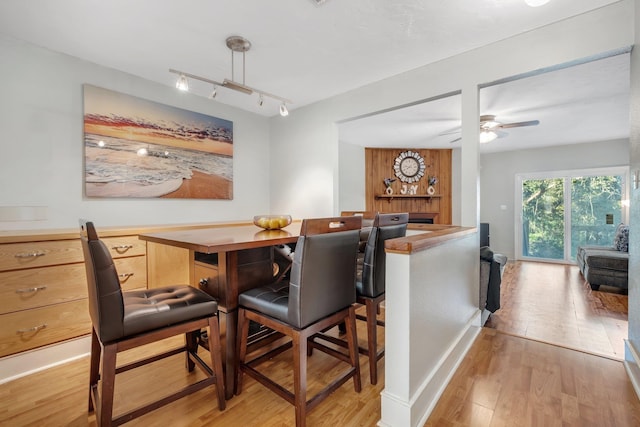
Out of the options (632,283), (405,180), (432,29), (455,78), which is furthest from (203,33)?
(405,180)

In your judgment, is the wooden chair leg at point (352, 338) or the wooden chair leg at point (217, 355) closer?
the wooden chair leg at point (217, 355)

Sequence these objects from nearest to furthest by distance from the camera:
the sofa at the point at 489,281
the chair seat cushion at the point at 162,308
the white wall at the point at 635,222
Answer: the chair seat cushion at the point at 162,308, the white wall at the point at 635,222, the sofa at the point at 489,281

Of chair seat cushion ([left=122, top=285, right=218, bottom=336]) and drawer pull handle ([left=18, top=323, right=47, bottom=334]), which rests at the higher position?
chair seat cushion ([left=122, top=285, right=218, bottom=336])

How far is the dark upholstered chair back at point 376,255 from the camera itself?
1.74m

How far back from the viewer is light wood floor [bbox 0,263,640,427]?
147 centimetres

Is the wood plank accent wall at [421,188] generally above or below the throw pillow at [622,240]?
above

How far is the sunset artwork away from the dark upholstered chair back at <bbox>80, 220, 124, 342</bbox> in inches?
70.7

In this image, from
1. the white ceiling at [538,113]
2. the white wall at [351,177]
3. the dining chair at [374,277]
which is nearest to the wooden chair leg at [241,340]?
the dining chair at [374,277]

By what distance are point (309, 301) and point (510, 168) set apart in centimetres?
657

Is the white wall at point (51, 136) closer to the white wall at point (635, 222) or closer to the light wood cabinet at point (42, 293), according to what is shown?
the light wood cabinet at point (42, 293)

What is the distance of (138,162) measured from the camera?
112 inches

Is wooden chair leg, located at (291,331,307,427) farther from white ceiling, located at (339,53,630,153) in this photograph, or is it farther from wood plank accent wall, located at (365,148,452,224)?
wood plank accent wall, located at (365,148,452,224)

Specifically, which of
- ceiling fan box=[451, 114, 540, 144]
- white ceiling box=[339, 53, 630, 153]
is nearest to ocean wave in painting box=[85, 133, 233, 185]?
white ceiling box=[339, 53, 630, 153]

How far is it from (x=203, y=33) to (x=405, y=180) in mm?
4815
